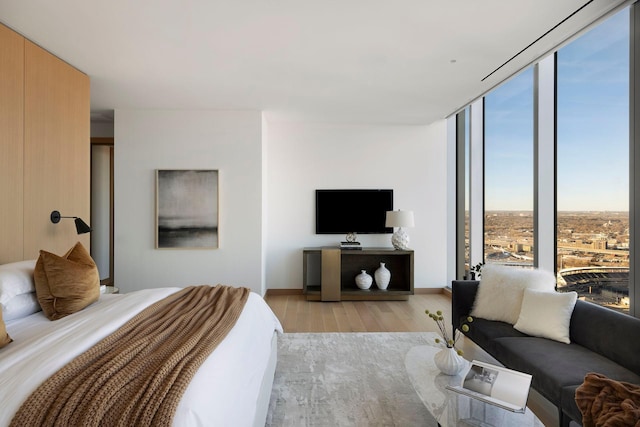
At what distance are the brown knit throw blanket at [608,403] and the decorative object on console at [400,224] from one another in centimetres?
380

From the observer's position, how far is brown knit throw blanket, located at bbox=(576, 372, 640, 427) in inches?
55.5

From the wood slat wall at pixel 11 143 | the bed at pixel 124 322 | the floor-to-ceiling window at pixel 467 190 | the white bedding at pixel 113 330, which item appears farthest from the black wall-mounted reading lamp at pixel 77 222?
the floor-to-ceiling window at pixel 467 190

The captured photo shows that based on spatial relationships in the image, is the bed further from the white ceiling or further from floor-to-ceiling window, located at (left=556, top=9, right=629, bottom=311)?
floor-to-ceiling window, located at (left=556, top=9, right=629, bottom=311)

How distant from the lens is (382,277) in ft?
18.3

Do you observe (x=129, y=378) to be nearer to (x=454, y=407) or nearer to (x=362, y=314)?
Result: (x=454, y=407)

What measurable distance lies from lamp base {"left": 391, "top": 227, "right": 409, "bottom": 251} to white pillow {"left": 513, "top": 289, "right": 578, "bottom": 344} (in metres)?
2.71

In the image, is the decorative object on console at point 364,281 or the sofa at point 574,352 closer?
the sofa at point 574,352

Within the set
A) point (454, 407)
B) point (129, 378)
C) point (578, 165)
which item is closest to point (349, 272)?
point (578, 165)

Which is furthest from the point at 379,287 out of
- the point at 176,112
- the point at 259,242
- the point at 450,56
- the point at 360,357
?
the point at 176,112

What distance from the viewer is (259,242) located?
508cm

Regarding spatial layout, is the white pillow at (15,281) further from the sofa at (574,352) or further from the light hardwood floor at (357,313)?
the sofa at (574,352)

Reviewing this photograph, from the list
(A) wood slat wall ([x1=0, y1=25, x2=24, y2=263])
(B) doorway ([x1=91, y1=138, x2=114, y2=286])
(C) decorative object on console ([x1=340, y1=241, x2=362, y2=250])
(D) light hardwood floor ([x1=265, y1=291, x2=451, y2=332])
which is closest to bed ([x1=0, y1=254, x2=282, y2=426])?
(A) wood slat wall ([x1=0, y1=25, x2=24, y2=263])

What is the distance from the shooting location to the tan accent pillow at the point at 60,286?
7.64 ft

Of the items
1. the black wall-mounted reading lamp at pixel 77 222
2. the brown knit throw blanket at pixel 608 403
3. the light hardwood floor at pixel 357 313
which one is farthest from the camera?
the light hardwood floor at pixel 357 313
